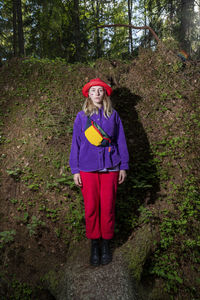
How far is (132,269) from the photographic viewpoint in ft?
9.49

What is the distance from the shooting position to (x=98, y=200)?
290cm

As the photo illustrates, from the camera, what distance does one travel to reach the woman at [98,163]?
2822mm

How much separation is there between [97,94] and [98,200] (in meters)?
1.57

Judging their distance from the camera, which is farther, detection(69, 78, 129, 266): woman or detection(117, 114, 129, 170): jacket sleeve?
detection(117, 114, 129, 170): jacket sleeve

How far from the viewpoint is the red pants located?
2826 mm

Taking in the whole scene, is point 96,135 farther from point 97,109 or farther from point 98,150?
point 97,109

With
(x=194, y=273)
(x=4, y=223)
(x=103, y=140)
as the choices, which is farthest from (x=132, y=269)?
(x=4, y=223)

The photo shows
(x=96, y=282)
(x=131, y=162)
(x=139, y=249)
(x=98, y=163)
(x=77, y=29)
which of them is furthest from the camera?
(x=77, y=29)

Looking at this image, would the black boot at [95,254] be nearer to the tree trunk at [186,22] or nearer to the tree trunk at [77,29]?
the tree trunk at [77,29]

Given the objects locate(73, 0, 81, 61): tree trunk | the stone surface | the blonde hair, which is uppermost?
locate(73, 0, 81, 61): tree trunk

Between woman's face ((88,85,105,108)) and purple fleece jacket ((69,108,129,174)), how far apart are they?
13 cm

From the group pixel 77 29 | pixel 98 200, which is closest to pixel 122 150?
pixel 98 200

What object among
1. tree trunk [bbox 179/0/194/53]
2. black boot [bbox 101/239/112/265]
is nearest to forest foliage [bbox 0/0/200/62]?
tree trunk [bbox 179/0/194/53]

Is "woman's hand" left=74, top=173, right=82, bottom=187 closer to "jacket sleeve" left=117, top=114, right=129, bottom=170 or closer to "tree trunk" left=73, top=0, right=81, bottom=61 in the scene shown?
"jacket sleeve" left=117, top=114, right=129, bottom=170
